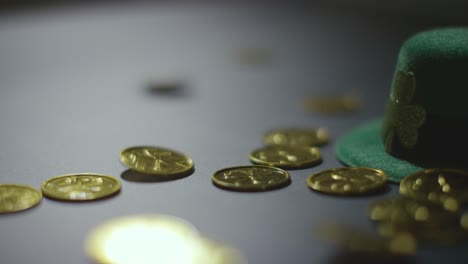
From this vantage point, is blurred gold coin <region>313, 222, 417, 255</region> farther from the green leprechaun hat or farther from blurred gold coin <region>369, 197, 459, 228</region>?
the green leprechaun hat

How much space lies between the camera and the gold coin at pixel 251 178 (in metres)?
1.47

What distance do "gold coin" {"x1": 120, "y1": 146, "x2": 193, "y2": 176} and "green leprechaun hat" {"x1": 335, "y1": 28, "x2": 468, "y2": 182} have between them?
0.41 meters

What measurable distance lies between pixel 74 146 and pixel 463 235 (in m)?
1.09

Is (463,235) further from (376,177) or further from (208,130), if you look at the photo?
(208,130)

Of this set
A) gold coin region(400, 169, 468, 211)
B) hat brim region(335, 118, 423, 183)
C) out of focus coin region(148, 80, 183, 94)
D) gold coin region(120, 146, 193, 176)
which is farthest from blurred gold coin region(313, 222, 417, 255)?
out of focus coin region(148, 80, 183, 94)

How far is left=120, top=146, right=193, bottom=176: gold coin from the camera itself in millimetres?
1570

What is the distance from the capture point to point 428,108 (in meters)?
1.47

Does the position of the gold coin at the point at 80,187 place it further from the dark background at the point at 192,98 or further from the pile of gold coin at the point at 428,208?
the pile of gold coin at the point at 428,208

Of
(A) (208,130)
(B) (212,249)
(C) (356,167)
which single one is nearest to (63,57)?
(A) (208,130)

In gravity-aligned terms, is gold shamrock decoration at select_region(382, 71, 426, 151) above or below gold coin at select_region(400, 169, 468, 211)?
above

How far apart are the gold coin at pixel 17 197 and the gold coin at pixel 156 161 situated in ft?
0.79

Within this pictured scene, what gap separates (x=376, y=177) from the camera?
1.47 metres

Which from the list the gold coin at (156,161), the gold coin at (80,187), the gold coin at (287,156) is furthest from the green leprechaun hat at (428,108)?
the gold coin at (80,187)

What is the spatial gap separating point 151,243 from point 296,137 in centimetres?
77
